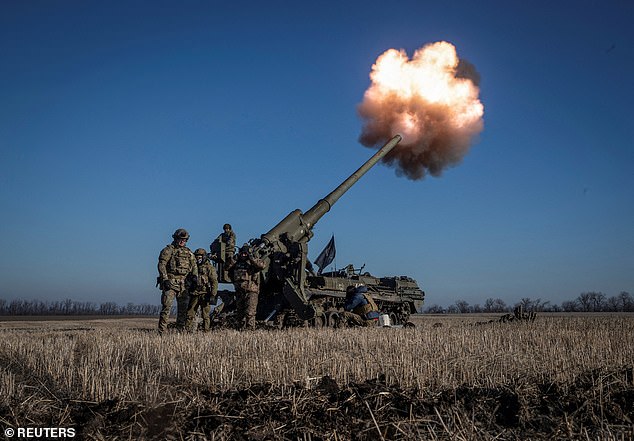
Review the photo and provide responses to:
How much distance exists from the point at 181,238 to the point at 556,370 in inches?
339

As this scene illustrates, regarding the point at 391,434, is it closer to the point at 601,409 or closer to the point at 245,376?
the point at 601,409

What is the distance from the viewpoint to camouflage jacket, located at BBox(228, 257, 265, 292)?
13000 millimetres

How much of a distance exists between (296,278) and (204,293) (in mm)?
3033

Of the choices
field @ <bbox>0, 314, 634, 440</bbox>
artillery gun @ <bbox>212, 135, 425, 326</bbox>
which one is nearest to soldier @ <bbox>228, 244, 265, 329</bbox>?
artillery gun @ <bbox>212, 135, 425, 326</bbox>

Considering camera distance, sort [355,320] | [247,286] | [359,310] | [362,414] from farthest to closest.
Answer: [359,310], [355,320], [247,286], [362,414]

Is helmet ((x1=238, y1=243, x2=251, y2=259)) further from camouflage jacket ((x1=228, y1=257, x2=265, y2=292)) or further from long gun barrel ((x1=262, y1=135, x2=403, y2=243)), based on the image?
long gun barrel ((x1=262, y1=135, x2=403, y2=243))

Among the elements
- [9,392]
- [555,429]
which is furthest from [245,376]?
[555,429]

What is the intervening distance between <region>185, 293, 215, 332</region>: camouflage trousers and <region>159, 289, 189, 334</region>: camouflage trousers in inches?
4.1

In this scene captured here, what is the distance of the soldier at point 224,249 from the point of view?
14273 millimetres

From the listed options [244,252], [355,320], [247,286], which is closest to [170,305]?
[247,286]

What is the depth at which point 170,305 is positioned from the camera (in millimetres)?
11453

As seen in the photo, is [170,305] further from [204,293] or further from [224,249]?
[224,249]

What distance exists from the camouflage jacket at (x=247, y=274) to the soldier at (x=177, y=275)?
4.32ft

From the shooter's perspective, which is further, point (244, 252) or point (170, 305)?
point (244, 252)
